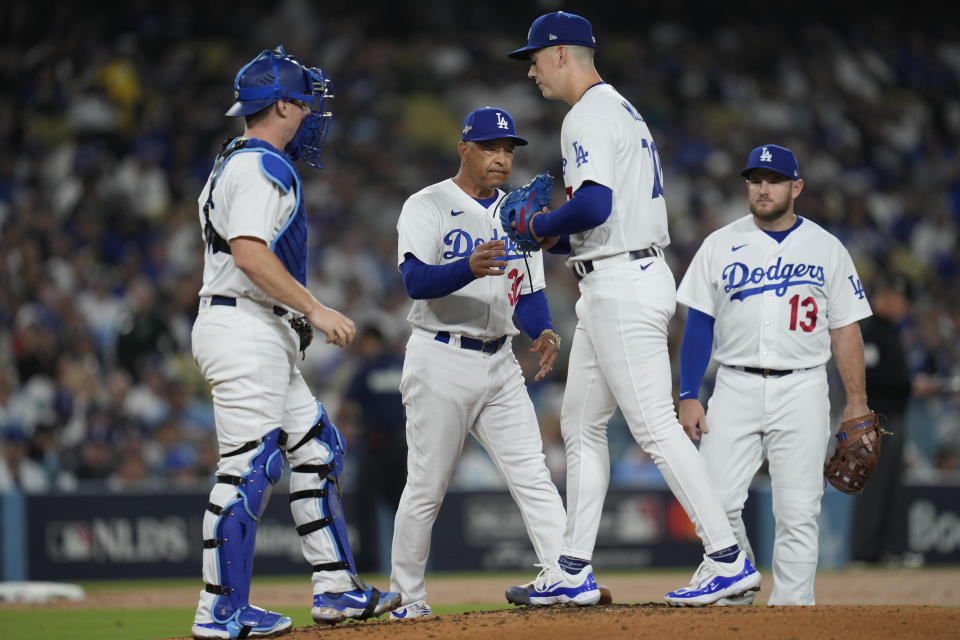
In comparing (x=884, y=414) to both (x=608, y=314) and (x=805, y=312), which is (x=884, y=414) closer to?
(x=805, y=312)

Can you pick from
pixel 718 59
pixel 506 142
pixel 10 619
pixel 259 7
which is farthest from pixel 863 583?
pixel 259 7

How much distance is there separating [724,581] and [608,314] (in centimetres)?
115

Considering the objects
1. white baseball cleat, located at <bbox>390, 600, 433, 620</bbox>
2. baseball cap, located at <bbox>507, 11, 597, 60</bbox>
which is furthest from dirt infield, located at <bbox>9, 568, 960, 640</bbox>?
baseball cap, located at <bbox>507, 11, 597, 60</bbox>

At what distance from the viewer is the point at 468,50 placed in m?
17.1

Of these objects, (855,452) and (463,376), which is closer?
(463,376)

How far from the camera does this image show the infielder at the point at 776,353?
18.1ft

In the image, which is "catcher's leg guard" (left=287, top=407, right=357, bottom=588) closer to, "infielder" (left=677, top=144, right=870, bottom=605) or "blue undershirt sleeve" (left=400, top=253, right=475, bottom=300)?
"blue undershirt sleeve" (left=400, top=253, right=475, bottom=300)

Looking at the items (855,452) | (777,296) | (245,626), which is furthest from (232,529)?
(855,452)

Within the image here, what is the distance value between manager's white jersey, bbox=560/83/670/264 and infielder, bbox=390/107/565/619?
1.98 ft

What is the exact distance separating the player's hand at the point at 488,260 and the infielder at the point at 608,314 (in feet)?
0.50

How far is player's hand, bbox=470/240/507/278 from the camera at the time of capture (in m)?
4.89

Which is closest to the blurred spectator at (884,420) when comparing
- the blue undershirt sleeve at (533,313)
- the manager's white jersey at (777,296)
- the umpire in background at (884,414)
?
the umpire in background at (884,414)

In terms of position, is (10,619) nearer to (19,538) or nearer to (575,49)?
(19,538)

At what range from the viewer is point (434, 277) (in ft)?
16.8
